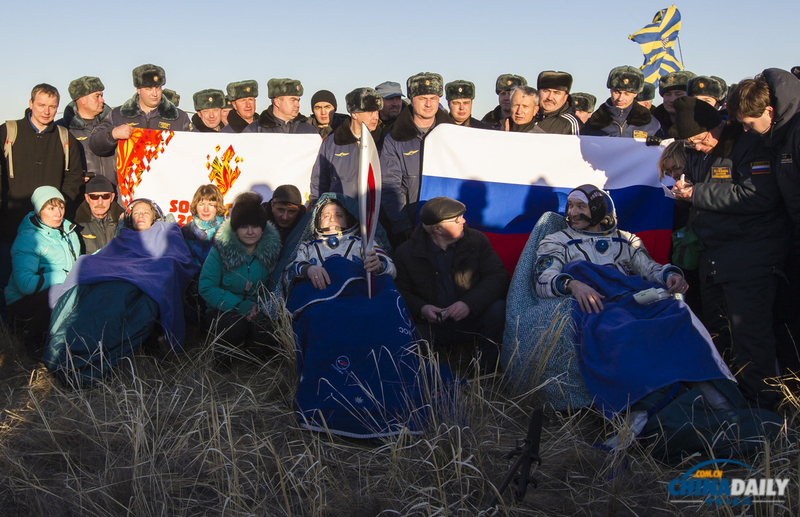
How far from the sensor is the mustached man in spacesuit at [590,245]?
3.93m

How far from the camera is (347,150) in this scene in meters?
5.36

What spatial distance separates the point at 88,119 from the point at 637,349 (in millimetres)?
5443

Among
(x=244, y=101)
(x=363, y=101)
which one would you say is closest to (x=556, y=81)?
(x=363, y=101)

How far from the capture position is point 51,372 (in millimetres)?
3832

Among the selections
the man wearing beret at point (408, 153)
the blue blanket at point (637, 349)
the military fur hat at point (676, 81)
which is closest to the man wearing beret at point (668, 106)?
the military fur hat at point (676, 81)

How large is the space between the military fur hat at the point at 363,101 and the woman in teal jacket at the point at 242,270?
1.28 m

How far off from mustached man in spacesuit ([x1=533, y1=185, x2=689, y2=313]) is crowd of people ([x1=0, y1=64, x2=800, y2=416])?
1 cm

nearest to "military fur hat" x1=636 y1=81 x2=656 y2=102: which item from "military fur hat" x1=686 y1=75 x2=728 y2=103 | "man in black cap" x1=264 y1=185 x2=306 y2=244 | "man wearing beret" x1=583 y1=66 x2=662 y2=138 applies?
"man wearing beret" x1=583 y1=66 x2=662 y2=138

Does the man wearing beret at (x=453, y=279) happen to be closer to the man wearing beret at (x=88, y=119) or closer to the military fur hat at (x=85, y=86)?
the man wearing beret at (x=88, y=119)

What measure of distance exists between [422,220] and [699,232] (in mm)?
1723

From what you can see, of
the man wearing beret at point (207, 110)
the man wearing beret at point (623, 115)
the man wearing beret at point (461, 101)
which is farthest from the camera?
the man wearing beret at point (207, 110)

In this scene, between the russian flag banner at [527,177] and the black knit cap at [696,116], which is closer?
the black knit cap at [696,116]

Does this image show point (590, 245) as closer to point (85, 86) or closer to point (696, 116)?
point (696, 116)

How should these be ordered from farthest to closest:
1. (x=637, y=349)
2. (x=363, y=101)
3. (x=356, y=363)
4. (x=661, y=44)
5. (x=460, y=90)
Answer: (x=661, y=44)
(x=460, y=90)
(x=363, y=101)
(x=356, y=363)
(x=637, y=349)
